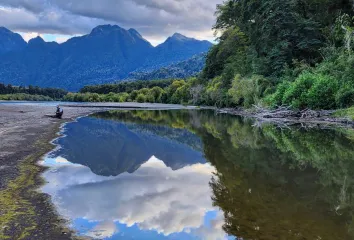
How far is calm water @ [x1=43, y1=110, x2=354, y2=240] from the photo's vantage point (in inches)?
358

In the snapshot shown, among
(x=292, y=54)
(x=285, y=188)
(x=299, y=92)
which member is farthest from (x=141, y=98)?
(x=285, y=188)

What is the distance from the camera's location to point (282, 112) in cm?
4825

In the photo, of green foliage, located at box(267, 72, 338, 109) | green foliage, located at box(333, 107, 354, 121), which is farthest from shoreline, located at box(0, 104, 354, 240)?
green foliage, located at box(267, 72, 338, 109)

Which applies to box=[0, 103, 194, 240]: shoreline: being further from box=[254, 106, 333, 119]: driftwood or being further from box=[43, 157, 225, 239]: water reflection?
box=[254, 106, 333, 119]: driftwood

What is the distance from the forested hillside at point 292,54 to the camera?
4403 centimetres

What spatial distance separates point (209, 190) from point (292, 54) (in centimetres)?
5249

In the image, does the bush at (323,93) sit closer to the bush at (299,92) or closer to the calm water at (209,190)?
the bush at (299,92)

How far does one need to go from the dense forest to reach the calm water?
70.6 ft

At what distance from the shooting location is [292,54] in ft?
198

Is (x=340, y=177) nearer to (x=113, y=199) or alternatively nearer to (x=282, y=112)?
(x=113, y=199)

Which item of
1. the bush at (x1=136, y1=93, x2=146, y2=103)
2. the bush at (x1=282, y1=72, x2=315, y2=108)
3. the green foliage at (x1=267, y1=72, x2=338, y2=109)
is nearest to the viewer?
the green foliage at (x1=267, y1=72, x2=338, y2=109)

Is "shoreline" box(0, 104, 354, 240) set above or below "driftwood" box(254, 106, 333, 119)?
below

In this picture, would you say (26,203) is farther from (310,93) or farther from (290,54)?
(290,54)

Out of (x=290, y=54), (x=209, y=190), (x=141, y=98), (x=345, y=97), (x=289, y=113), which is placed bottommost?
(x=141, y=98)
